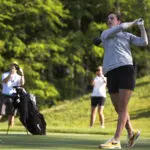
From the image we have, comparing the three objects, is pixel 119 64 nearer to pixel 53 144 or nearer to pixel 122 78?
pixel 122 78

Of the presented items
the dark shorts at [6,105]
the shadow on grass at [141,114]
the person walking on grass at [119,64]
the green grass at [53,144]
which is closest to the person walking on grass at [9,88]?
the dark shorts at [6,105]

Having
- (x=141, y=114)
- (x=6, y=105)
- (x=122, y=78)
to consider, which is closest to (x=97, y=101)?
(x=6, y=105)

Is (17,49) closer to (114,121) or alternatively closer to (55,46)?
(55,46)

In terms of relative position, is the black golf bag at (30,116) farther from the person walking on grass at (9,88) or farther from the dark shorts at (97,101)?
the dark shorts at (97,101)

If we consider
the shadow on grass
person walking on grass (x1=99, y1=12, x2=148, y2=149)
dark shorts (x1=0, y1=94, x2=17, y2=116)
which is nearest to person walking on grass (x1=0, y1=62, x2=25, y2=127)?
dark shorts (x1=0, y1=94, x2=17, y2=116)

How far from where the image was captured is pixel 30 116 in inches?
509

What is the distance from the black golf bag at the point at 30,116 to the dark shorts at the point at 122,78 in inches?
162

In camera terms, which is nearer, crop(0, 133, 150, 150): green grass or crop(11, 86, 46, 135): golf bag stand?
crop(0, 133, 150, 150): green grass

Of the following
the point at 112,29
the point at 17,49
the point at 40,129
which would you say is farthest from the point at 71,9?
the point at 112,29

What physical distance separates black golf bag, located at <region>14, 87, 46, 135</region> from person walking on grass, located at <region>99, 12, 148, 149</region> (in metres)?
4.04

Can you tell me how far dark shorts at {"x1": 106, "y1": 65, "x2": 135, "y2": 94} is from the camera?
868cm

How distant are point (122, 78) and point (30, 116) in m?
4.58

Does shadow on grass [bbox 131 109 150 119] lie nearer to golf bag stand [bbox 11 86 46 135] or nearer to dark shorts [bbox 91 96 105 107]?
dark shorts [bbox 91 96 105 107]

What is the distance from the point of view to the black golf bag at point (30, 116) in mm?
12688
